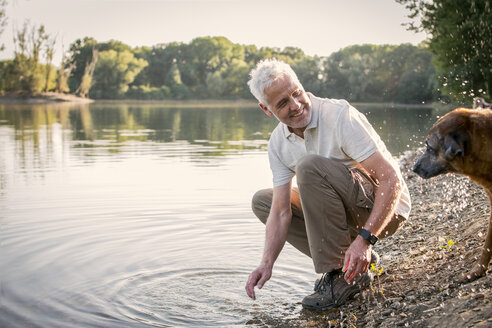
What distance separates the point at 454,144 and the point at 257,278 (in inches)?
75.4

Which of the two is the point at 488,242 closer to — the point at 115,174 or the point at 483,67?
the point at 115,174

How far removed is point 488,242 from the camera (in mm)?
4082

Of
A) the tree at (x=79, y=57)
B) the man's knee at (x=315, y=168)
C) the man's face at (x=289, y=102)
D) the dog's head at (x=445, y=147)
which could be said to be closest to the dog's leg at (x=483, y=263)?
the dog's head at (x=445, y=147)

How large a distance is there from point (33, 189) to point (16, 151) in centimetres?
665

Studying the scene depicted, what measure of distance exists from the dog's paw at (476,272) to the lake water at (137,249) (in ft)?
4.39

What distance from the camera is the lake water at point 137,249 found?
4973mm

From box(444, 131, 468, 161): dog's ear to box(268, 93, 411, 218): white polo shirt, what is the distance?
2.17 feet

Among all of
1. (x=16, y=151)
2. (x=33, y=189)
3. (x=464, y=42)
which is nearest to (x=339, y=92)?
(x=464, y=42)

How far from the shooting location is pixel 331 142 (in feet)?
15.1

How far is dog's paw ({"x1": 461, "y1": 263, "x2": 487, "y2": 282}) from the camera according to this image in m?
4.17

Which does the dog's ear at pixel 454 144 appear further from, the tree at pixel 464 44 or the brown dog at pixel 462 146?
the tree at pixel 464 44

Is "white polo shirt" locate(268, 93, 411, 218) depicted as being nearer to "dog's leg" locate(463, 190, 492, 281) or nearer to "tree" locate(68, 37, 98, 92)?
"dog's leg" locate(463, 190, 492, 281)

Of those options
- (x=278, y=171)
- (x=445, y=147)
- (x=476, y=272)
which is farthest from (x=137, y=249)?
(x=445, y=147)

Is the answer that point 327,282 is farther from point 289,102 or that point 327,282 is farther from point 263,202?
point 289,102
